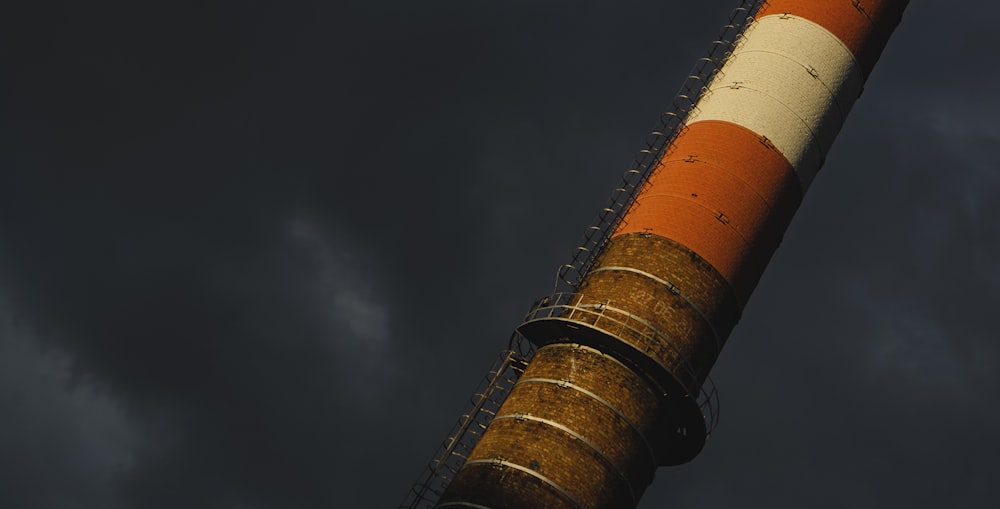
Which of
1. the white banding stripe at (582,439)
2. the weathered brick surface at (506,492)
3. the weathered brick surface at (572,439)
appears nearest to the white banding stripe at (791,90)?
the weathered brick surface at (572,439)

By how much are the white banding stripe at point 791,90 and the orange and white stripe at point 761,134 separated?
0.08 ft

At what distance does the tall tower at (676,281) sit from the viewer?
28.1m

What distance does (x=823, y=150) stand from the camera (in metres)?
33.8

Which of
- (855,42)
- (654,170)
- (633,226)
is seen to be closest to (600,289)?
(633,226)

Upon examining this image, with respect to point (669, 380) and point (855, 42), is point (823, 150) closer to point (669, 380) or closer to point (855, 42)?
point (855, 42)

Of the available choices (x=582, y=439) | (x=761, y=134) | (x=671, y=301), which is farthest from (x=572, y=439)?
(x=761, y=134)

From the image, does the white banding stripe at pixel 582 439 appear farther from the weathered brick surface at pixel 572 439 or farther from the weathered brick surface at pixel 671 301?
the weathered brick surface at pixel 671 301

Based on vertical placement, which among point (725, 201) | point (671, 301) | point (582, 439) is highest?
point (725, 201)

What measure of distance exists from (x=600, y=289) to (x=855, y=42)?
405 inches

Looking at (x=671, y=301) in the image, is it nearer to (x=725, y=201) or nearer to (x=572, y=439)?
(x=725, y=201)

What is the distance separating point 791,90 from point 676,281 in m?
6.58

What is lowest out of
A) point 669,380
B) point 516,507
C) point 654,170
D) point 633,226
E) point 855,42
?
point 516,507

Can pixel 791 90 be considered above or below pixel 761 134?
above

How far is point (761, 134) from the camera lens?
32312mm
